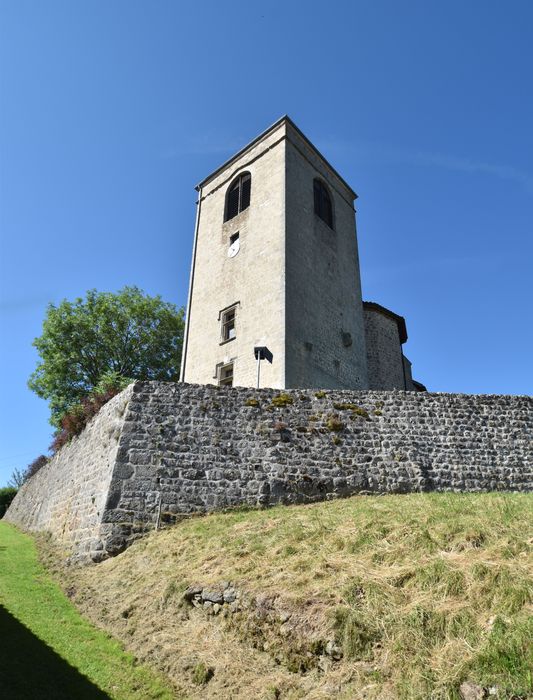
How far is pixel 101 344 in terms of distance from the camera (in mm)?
26578

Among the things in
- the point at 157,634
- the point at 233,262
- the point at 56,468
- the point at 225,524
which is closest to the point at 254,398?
the point at 225,524

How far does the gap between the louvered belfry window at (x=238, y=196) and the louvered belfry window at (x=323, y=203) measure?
10.1 ft

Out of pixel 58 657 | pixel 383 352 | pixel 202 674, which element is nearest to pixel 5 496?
pixel 383 352

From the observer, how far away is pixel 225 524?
27.8 feet

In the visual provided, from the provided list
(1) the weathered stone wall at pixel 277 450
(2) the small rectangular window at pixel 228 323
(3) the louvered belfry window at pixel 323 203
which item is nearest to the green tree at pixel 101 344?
(2) the small rectangular window at pixel 228 323

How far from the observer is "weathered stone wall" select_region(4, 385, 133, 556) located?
960 centimetres

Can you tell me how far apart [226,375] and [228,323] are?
210 centimetres

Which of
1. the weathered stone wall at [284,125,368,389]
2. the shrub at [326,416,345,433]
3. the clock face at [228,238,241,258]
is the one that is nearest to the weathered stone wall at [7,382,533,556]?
the shrub at [326,416,345,433]

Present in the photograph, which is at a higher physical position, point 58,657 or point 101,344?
point 101,344

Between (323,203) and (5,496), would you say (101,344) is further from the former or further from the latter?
(323,203)

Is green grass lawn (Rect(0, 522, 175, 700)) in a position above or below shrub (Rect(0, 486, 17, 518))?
below

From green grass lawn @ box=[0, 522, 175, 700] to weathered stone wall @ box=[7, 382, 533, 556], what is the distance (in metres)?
1.91

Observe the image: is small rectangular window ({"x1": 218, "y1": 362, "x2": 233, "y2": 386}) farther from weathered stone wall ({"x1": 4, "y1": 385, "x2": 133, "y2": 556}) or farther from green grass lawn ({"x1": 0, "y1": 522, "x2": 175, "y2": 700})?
green grass lawn ({"x1": 0, "y1": 522, "x2": 175, "y2": 700})

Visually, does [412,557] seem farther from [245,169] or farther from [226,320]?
[245,169]
